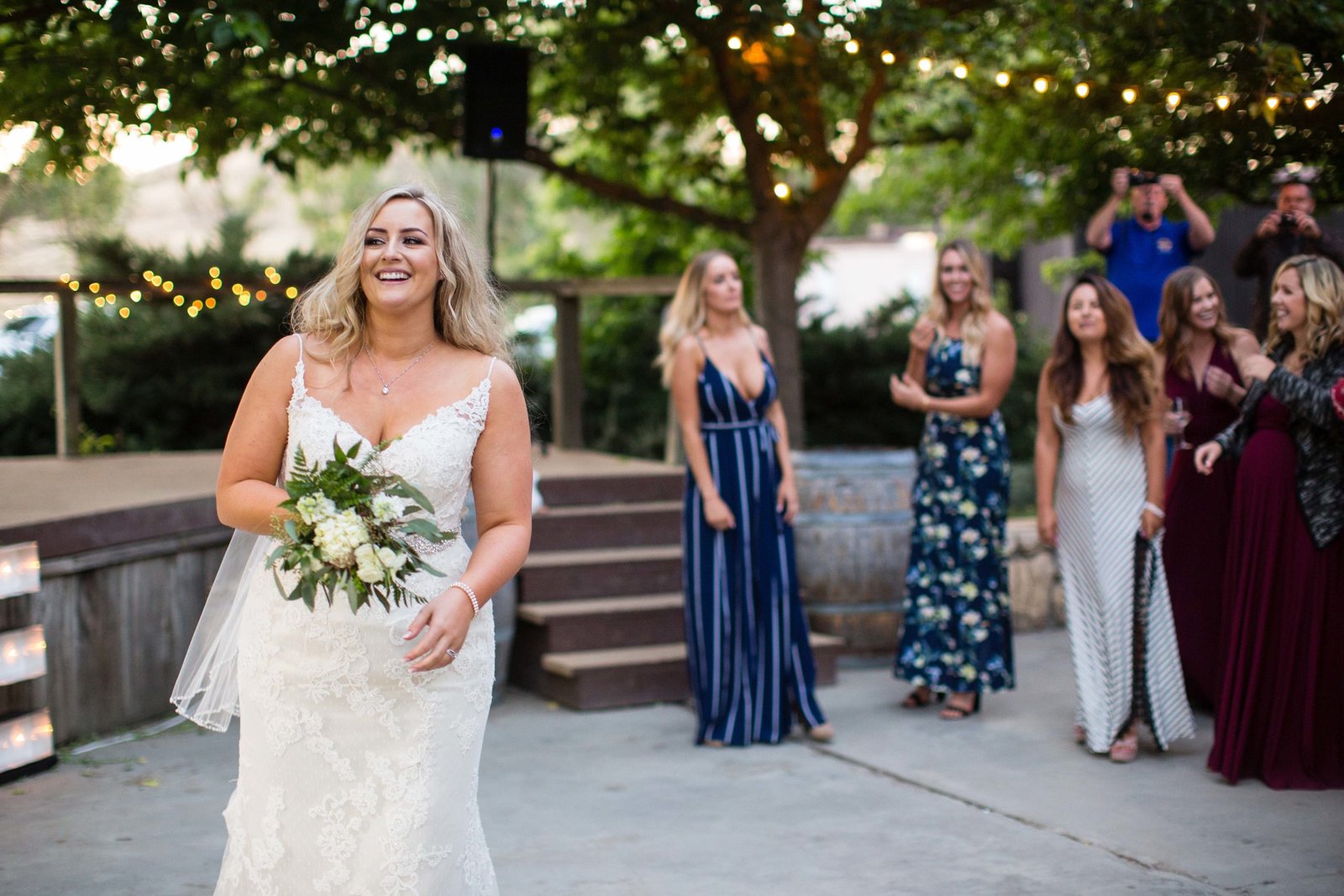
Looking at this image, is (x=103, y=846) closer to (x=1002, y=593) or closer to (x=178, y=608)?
(x=178, y=608)

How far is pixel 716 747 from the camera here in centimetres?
591

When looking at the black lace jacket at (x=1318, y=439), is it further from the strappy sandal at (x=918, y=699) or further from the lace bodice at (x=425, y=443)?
the lace bodice at (x=425, y=443)

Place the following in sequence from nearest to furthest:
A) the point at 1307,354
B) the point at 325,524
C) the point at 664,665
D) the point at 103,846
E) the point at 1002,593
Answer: the point at 325,524 < the point at 103,846 < the point at 1307,354 < the point at 1002,593 < the point at 664,665

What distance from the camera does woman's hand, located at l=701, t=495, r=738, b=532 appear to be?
5.93 meters

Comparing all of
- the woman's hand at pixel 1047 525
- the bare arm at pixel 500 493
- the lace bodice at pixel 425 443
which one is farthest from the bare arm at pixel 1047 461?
the lace bodice at pixel 425 443

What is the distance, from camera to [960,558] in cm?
634

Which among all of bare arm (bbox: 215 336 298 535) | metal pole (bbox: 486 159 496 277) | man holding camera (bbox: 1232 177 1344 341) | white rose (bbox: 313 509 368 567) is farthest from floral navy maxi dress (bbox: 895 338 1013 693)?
metal pole (bbox: 486 159 496 277)

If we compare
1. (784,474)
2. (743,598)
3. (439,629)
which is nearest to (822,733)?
(743,598)

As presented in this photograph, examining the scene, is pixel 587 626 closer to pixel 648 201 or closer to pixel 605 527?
pixel 605 527

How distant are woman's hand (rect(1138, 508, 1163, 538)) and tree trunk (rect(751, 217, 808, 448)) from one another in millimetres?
3927

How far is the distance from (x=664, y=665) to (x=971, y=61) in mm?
4835

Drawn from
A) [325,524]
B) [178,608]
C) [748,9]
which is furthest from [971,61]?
[325,524]

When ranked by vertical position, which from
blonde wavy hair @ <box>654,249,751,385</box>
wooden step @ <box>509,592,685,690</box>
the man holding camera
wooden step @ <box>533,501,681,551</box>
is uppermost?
the man holding camera

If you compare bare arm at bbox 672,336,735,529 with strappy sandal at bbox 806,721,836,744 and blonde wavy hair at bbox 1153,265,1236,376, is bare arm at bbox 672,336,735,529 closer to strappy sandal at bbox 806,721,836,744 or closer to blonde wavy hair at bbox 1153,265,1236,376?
strappy sandal at bbox 806,721,836,744
